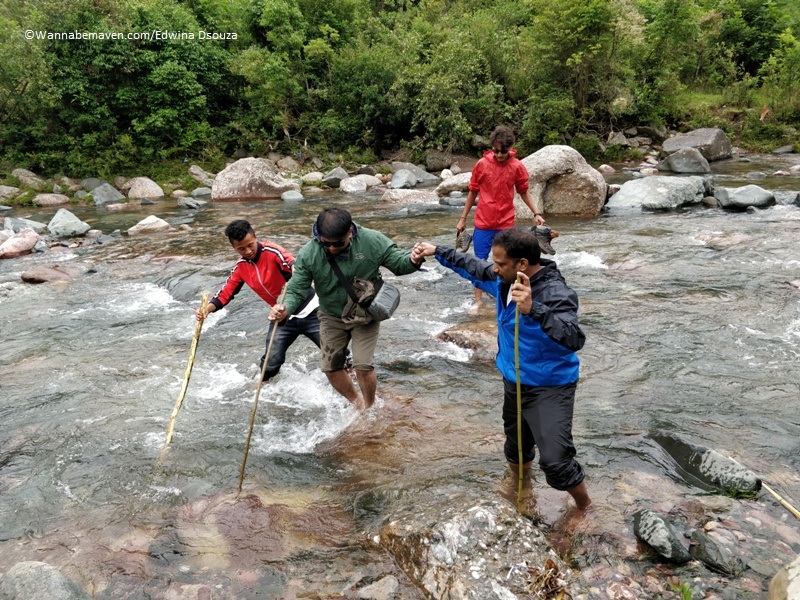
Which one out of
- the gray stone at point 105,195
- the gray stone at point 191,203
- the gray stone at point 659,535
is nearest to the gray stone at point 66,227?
the gray stone at point 191,203

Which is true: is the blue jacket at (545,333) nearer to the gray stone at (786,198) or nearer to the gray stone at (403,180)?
the gray stone at (786,198)

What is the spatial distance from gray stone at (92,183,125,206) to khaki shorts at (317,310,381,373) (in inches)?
823

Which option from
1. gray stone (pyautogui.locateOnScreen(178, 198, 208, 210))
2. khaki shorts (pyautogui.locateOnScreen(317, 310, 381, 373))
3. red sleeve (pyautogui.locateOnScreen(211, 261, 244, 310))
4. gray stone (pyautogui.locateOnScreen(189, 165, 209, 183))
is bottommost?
gray stone (pyautogui.locateOnScreen(178, 198, 208, 210))

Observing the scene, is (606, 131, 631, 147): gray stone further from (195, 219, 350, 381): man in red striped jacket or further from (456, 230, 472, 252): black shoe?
(195, 219, 350, 381): man in red striped jacket

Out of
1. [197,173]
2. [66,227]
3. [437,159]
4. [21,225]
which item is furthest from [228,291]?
[437,159]

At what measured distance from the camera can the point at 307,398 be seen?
6.51 meters

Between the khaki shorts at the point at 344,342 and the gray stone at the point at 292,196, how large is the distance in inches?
661

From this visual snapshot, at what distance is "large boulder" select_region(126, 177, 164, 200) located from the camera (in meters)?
23.5

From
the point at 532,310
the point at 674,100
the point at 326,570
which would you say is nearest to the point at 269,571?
the point at 326,570

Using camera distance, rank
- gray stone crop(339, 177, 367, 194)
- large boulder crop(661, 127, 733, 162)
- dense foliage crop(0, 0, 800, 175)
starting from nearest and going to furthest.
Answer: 1. gray stone crop(339, 177, 367, 194)
2. large boulder crop(661, 127, 733, 162)
3. dense foliage crop(0, 0, 800, 175)

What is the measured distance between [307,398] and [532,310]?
3748 mm

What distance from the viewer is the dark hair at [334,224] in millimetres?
4621

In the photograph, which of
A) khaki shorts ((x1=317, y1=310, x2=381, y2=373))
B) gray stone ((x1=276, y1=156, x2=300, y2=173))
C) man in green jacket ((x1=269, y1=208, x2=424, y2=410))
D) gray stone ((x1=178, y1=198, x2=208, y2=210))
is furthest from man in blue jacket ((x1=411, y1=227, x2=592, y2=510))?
gray stone ((x1=276, y1=156, x2=300, y2=173))

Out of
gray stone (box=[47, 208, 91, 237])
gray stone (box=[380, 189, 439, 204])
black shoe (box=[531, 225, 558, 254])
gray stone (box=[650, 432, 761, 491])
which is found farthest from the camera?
gray stone (box=[380, 189, 439, 204])
